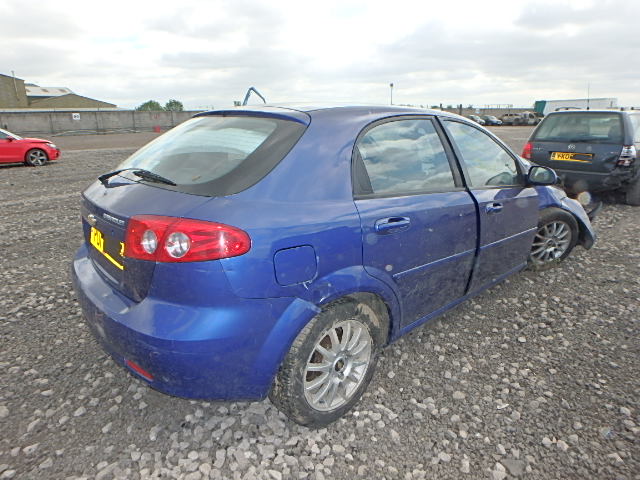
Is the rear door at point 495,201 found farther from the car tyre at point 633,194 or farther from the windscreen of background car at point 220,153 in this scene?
the car tyre at point 633,194

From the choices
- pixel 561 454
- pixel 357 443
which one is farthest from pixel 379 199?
pixel 561 454

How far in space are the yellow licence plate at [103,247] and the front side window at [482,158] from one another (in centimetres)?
225

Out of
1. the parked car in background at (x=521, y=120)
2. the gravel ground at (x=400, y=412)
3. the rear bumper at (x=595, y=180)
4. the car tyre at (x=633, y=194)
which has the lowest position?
the gravel ground at (x=400, y=412)

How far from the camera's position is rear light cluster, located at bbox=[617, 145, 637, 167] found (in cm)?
645

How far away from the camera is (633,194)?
7.16 m

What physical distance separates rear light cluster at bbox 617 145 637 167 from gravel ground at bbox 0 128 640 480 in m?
3.76

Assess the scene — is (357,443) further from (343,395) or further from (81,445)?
(81,445)

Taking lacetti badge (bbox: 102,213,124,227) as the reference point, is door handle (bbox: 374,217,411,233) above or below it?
below

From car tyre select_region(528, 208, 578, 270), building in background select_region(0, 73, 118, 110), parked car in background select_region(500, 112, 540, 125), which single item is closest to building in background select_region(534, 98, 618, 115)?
parked car in background select_region(500, 112, 540, 125)

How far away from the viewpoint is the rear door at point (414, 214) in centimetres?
224

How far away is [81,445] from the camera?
213cm

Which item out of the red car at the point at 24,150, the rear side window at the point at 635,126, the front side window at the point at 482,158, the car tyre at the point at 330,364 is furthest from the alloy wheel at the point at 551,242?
the red car at the point at 24,150

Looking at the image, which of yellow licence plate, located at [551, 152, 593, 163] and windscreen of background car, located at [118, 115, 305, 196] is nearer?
windscreen of background car, located at [118, 115, 305, 196]

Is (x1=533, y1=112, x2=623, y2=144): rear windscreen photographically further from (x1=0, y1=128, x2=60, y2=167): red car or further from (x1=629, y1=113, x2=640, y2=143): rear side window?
(x1=0, y1=128, x2=60, y2=167): red car
